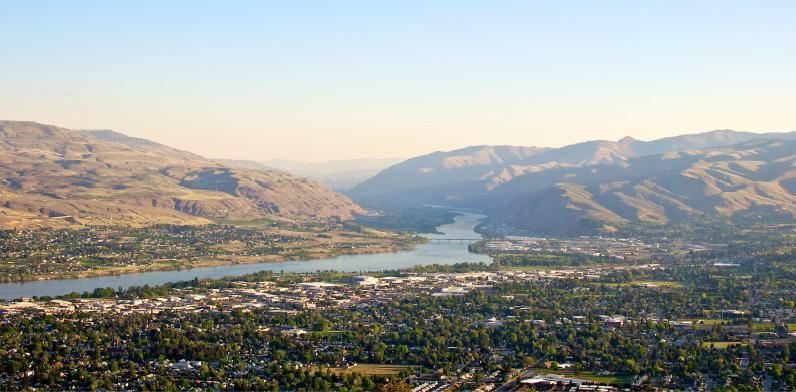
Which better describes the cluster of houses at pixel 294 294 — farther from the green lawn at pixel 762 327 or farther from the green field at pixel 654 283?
the green lawn at pixel 762 327

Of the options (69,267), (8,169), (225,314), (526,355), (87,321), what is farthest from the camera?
(8,169)

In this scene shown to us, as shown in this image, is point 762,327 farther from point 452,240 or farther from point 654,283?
point 452,240

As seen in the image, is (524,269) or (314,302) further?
(524,269)

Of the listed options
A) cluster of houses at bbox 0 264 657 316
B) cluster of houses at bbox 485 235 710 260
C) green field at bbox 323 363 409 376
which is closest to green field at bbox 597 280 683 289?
cluster of houses at bbox 0 264 657 316

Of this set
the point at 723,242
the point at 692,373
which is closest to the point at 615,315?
the point at 692,373

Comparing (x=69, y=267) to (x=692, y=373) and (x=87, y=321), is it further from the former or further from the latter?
(x=692, y=373)

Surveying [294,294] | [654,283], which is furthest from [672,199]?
[294,294]
